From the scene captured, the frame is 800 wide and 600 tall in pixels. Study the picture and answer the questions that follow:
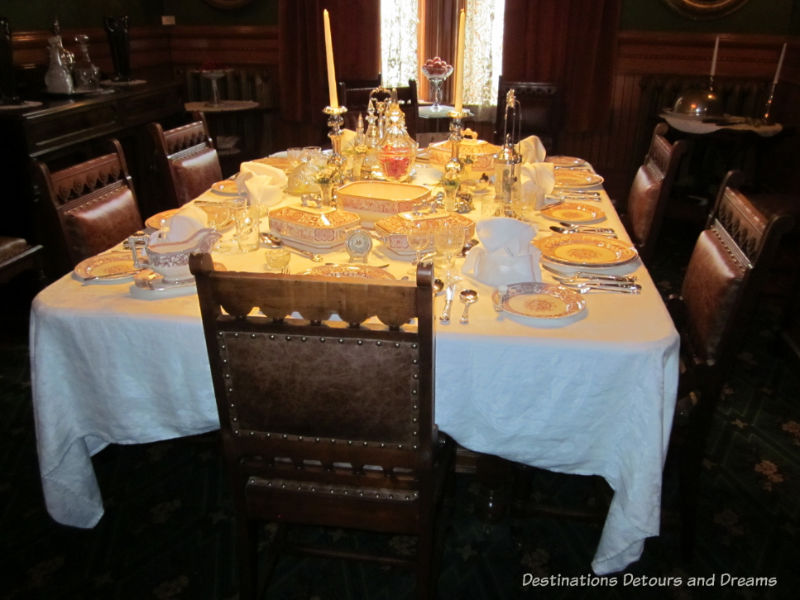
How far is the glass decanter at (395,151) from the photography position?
7.44 ft

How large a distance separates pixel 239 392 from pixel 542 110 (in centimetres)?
285

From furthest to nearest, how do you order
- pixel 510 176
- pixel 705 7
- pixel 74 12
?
pixel 705 7, pixel 74 12, pixel 510 176

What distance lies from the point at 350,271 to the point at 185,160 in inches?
49.3

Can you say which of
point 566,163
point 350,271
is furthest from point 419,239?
point 566,163

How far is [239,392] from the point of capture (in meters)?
1.22

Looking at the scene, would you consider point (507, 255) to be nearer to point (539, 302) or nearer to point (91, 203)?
point (539, 302)

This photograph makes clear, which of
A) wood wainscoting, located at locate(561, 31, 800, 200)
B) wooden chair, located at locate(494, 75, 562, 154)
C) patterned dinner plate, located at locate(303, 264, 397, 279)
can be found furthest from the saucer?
wood wainscoting, located at locate(561, 31, 800, 200)

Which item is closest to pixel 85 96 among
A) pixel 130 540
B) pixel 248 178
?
pixel 248 178

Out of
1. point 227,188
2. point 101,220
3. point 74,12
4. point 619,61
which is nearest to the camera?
point 101,220

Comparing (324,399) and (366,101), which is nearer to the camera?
(324,399)

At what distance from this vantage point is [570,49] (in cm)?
441

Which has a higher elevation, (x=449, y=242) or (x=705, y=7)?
(x=705, y=7)

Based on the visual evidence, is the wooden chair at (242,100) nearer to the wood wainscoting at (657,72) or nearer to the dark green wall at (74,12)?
the dark green wall at (74,12)

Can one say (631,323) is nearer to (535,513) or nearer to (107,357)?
(535,513)
